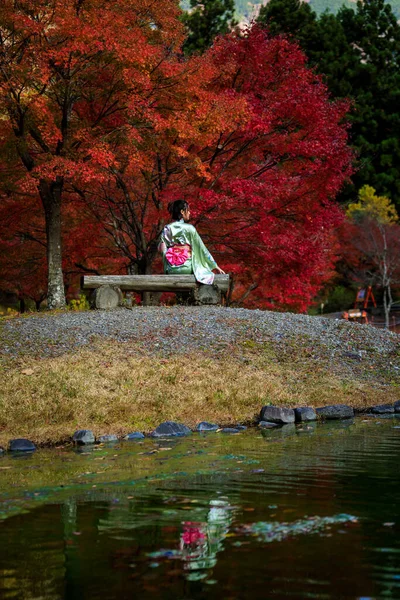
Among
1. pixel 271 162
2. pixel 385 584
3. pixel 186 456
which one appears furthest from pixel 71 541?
pixel 271 162

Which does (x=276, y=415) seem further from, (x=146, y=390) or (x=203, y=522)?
(x=203, y=522)

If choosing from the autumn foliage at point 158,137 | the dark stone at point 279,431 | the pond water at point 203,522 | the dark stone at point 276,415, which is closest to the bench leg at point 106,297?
the autumn foliage at point 158,137

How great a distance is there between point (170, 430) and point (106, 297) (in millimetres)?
6501

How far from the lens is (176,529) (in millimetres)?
4777

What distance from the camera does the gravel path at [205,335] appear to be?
12.2 m

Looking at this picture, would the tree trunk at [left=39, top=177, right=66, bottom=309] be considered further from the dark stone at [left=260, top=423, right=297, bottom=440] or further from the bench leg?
the dark stone at [left=260, top=423, right=297, bottom=440]

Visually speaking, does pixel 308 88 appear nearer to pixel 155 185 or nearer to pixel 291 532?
pixel 155 185

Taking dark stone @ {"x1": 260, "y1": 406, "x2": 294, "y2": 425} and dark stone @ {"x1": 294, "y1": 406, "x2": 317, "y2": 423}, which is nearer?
dark stone @ {"x1": 260, "y1": 406, "x2": 294, "y2": 425}

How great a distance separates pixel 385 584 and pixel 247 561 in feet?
2.46

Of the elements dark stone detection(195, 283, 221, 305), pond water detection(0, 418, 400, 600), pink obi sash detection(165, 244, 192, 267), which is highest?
pink obi sash detection(165, 244, 192, 267)

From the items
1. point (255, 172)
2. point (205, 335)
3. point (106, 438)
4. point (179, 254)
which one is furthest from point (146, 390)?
point (255, 172)

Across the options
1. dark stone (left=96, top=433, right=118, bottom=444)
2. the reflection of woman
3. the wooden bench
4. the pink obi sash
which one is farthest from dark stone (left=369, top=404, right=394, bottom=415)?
the pink obi sash

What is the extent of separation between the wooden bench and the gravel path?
51cm

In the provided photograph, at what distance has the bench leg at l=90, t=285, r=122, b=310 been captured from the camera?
15.1 m
